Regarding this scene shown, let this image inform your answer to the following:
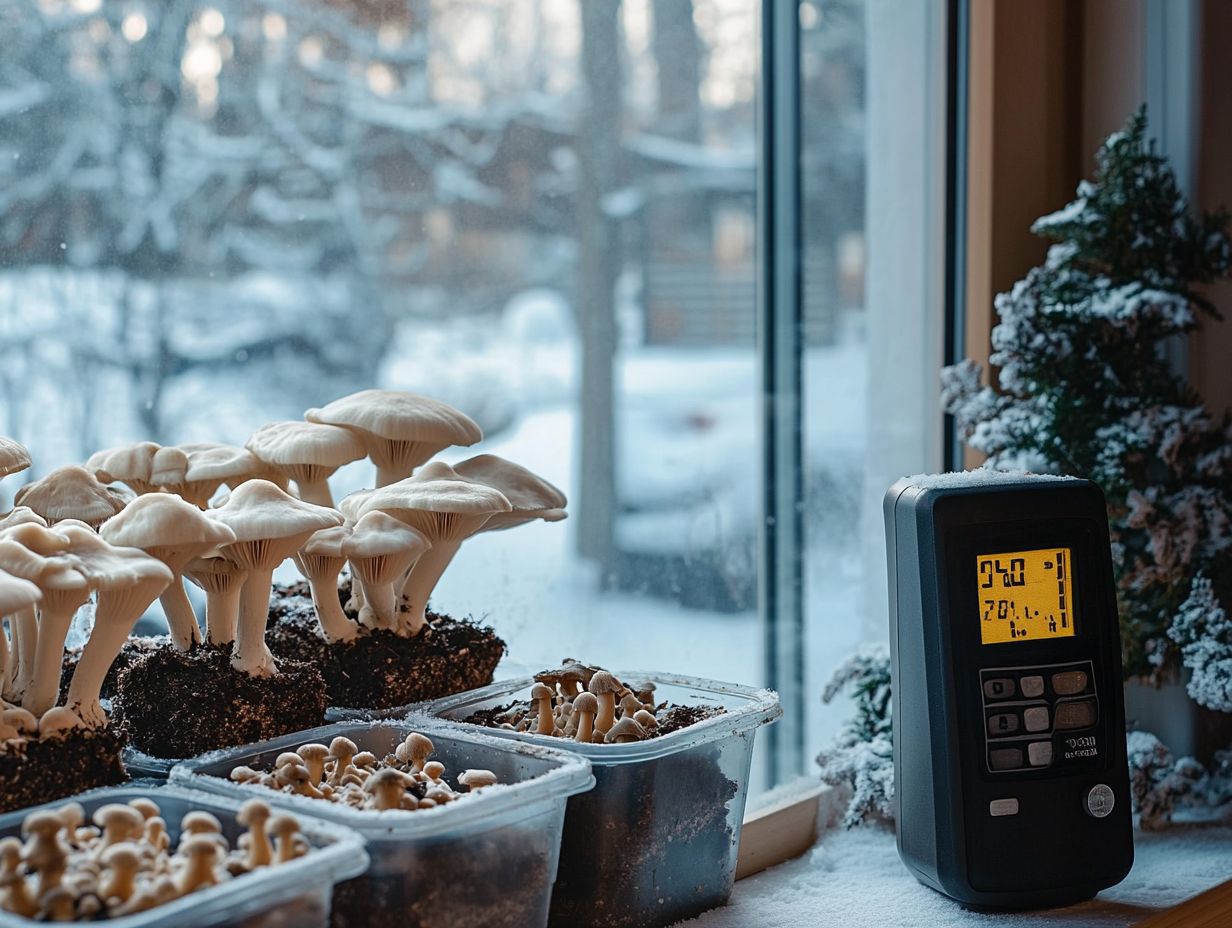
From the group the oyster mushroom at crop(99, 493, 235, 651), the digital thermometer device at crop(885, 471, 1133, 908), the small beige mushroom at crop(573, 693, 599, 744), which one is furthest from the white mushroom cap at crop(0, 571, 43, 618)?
the digital thermometer device at crop(885, 471, 1133, 908)

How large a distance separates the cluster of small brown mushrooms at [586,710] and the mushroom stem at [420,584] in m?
0.12

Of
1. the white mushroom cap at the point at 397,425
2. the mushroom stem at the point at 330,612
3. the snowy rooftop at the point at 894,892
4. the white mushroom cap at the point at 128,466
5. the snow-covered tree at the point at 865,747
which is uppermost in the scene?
the white mushroom cap at the point at 397,425

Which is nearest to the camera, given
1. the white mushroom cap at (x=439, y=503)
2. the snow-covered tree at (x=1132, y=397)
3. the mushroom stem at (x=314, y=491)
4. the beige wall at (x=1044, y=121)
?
the white mushroom cap at (x=439, y=503)

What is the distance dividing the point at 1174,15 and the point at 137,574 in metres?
1.42

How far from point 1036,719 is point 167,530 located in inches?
27.7

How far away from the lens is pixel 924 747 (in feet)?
3.56

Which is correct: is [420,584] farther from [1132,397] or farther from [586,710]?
[1132,397]

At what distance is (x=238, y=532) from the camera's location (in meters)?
0.90

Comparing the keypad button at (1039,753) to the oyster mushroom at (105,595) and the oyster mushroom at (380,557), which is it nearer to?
the oyster mushroom at (380,557)

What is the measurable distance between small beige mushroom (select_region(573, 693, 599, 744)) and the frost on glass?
18.5 inches

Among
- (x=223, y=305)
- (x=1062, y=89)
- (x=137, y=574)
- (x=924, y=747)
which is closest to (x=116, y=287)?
(x=223, y=305)

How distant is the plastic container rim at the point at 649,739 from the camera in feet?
3.22

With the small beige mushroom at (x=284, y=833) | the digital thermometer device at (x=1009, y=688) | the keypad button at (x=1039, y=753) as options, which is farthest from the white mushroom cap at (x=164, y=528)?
the keypad button at (x=1039, y=753)

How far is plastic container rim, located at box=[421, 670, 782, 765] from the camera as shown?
98 cm
